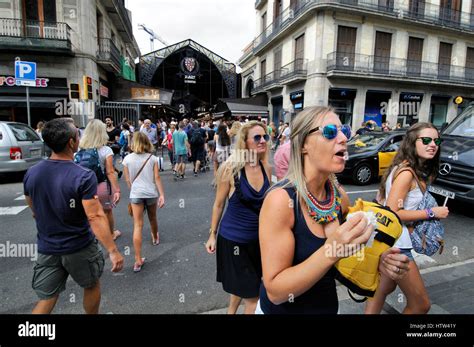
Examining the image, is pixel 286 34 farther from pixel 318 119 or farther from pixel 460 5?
pixel 318 119

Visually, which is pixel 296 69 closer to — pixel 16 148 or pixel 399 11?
pixel 399 11

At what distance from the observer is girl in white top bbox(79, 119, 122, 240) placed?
3.95m

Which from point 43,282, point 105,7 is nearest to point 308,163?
point 43,282

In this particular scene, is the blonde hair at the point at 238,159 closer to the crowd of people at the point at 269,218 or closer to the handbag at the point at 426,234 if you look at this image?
the crowd of people at the point at 269,218

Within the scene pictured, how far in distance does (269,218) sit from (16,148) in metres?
9.58

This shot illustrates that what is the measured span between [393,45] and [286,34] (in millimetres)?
8472

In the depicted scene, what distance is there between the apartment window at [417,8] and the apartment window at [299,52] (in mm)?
8277

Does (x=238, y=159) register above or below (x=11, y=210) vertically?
above

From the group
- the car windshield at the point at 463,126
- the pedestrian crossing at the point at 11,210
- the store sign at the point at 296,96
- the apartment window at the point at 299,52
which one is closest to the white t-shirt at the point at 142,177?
the pedestrian crossing at the point at 11,210

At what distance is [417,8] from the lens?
21688mm

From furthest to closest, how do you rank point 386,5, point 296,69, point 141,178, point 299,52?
point 299,52
point 296,69
point 386,5
point 141,178

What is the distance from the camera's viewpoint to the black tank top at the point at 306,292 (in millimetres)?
1346

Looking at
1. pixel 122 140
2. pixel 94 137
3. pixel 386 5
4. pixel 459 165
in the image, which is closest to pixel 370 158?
pixel 459 165

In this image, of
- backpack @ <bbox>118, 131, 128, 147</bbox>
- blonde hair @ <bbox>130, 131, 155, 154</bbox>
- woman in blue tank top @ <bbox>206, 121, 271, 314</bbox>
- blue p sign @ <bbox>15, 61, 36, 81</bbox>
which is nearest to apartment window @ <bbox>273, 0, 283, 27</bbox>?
backpack @ <bbox>118, 131, 128, 147</bbox>
